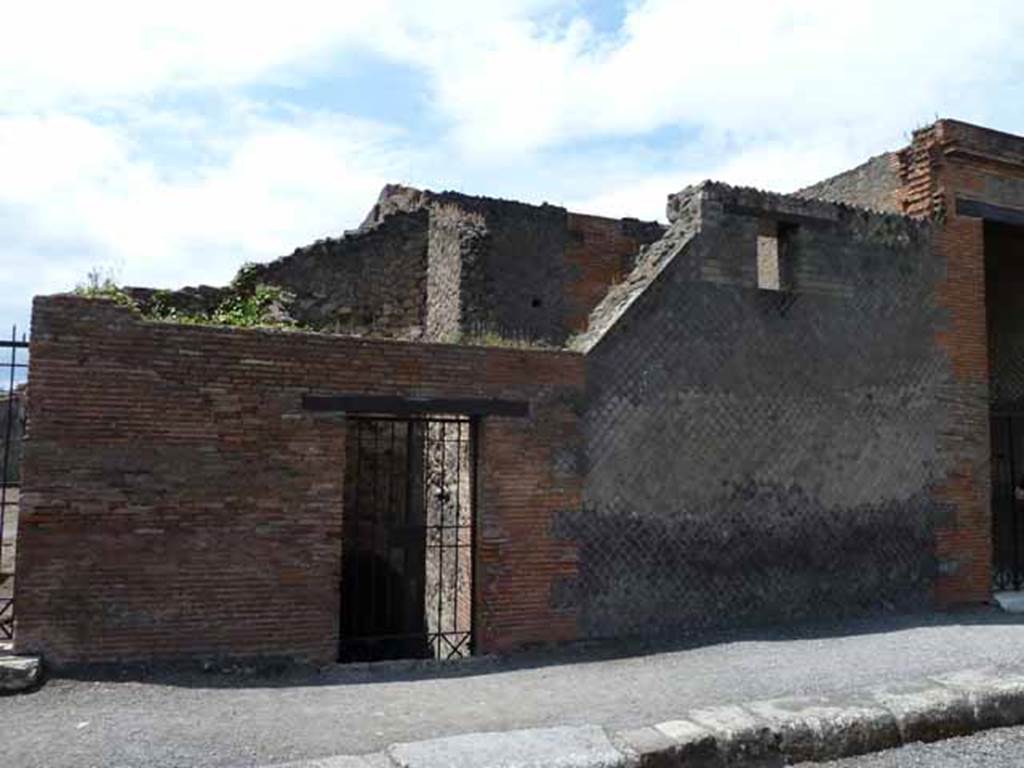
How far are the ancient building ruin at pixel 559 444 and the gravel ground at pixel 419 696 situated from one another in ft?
1.27

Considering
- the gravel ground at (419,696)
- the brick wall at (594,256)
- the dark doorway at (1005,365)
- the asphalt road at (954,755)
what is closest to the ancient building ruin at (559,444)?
the dark doorway at (1005,365)

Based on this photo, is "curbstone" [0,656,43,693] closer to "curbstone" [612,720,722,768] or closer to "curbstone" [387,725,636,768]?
"curbstone" [387,725,636,768]

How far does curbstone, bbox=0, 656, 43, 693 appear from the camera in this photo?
17.5ft

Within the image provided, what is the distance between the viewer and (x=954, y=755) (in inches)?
195

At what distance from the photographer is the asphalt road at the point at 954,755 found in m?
4.80

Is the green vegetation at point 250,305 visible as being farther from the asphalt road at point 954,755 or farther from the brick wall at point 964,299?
the brick wall at point 964,299

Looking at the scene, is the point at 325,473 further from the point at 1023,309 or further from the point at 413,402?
the point at 1023,309

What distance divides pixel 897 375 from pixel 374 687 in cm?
631

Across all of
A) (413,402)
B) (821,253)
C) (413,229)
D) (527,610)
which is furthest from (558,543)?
(413,229)

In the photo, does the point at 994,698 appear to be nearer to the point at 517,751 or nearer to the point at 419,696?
the point at 517,751

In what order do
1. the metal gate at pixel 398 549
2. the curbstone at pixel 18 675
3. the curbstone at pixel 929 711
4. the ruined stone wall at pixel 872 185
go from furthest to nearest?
the ruined stone wall at pixel 872 185
the metal gate at pixel 398 549
the curbstone at pixel 18 675
the curbstone at pixel 929 711

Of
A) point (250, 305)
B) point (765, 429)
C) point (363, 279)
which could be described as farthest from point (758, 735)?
point (363, 279)

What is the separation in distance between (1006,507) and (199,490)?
10.6 meters

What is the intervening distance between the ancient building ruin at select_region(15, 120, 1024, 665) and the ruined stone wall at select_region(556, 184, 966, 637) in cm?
3
